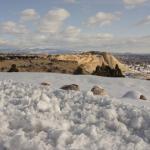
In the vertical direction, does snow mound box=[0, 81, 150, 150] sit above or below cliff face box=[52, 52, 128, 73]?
above

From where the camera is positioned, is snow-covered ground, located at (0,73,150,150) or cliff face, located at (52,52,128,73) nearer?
snow-covered ground, located at (0,73,150,150)

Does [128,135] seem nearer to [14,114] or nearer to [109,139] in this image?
[109,139]

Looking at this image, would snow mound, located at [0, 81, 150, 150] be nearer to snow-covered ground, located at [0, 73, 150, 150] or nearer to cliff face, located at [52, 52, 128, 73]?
snow-covered ground, located at [0, 73, 150, 150]

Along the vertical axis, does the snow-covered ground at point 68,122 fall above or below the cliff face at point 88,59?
above

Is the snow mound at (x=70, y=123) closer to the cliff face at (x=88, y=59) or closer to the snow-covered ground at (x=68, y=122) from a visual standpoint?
the snow-covered ground at (x=68, y=122)

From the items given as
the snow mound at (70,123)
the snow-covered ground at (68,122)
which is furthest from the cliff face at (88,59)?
the snow mound at (70,123)

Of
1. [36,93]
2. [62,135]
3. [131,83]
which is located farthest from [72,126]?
[131,83]

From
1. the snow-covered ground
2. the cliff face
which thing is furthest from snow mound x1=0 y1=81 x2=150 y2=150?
the cliff face

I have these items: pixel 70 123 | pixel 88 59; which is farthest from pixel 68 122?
pixel 88 59

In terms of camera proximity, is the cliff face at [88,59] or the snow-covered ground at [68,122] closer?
the snow-covered ground at [68,122]
